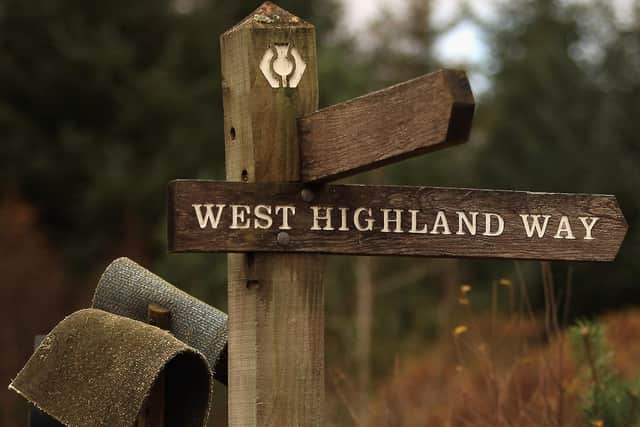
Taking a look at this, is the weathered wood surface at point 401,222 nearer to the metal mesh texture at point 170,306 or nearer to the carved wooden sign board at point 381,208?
the carved wooden sign board at point 381,208

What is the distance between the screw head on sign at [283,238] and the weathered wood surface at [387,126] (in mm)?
159

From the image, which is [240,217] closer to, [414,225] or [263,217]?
[263,217]

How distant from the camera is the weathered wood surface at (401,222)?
375 cm

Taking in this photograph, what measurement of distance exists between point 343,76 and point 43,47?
27.4 ft

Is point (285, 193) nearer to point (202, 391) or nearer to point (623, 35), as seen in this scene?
point (202, 391)

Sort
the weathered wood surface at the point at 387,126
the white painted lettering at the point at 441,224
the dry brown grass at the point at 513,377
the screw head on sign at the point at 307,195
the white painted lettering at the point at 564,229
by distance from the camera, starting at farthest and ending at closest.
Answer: the dry brown grass at the point at 513,377, the white painted lettering at the point at 564,229, the white painted lettering at the point at 441,224, the screw head on sign at the point at 307,195, the weathered wood surface at the point at 387,126

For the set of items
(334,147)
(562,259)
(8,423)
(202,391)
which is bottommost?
(8,423)

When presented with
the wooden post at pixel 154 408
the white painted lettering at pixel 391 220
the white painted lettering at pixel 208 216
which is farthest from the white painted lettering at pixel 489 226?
the wooden post at pixel 154 408

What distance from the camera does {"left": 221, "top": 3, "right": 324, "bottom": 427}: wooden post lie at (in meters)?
3.86

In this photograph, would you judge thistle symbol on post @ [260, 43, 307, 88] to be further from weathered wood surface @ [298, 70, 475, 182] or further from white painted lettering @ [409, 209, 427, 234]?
white painted lettering @ [409, 209, 427, 234]

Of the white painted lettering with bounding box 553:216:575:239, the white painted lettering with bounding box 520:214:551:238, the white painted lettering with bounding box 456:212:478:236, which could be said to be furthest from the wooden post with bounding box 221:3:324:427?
the white painted lettering with bounding box 553:216:575:239

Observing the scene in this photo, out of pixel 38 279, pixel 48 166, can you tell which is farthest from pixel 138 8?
pixel 38 279

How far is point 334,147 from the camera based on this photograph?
374 cm

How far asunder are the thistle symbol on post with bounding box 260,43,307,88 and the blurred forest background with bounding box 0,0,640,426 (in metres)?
16.5
